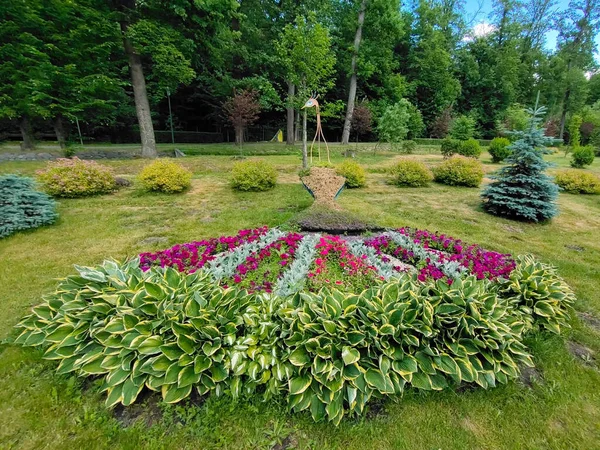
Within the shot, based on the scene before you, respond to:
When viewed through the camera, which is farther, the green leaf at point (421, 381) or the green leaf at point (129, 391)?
the green leaf at point (421, 381)

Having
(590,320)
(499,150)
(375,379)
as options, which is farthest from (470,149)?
(375,379)

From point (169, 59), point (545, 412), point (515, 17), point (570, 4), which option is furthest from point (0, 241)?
point (570, 4)

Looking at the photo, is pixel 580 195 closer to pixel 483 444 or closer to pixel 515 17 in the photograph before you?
pixel 483 444

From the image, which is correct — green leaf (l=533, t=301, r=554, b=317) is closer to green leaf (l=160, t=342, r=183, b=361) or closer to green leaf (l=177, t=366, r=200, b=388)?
green leaf (l=177, t=366, r=200, b=388)

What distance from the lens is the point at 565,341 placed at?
2662 mm

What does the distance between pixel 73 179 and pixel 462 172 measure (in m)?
11.2

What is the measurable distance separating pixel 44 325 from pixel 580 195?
1313 centimetres

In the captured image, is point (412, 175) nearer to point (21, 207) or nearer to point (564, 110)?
point (21, 207)

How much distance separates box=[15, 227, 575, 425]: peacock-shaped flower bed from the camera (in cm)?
194

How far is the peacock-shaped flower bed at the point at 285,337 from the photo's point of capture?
6.37 feet

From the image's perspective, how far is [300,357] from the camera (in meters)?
2.01

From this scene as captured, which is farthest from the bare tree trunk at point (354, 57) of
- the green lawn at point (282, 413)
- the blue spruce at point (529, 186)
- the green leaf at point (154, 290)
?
the green leaf at point (154, 290)

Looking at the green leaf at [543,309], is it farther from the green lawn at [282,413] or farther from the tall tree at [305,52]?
the tall tree at [305,52]

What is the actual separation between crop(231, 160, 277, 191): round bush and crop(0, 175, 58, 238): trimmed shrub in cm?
413
